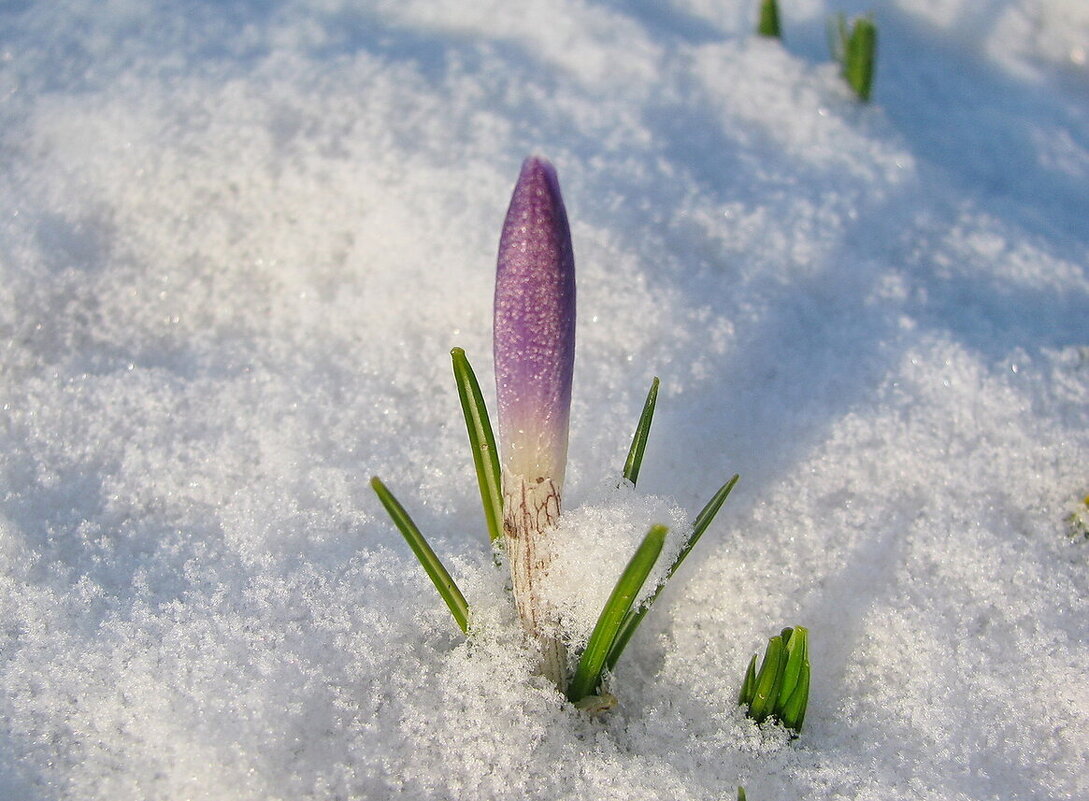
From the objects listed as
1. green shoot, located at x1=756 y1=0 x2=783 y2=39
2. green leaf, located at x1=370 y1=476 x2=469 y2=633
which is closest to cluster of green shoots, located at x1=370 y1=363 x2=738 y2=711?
green leaf, located at x1=370 y1=476 x2=469 y2=633

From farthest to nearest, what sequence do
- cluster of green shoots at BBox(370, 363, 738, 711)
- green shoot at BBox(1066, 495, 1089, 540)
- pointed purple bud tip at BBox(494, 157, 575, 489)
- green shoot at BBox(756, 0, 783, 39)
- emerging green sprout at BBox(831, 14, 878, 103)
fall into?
green shoot at BBox(756, 0, 783, 39), emerging green sprout at BBox(831, 14, 878, 103), green shoot at BBox(1066, 495, 1089, 540), cluster of green shoots at BBox(370, 363, 738, 711), pointed purple bud tip at BBox(494, 157, 575, 489)

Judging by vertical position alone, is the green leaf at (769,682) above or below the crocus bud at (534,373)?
below

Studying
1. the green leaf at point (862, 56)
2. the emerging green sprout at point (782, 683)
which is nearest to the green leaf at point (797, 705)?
the emerging green sprout at point (782, 683)

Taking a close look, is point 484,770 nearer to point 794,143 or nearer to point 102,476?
point 102,476

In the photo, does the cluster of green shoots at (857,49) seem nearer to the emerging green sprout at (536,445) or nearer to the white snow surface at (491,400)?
the white snow surface at (491,400)

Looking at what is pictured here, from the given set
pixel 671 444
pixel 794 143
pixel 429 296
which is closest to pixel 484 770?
pixel 671 444

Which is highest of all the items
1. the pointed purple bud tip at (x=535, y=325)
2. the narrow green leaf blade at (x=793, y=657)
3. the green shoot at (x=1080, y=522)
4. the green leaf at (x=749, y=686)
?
the pointed purple bud tip at (x=535, y=325)

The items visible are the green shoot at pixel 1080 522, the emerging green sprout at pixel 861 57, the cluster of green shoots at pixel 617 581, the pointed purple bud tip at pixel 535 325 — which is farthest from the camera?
the emerging green sprout at pixel 861 57

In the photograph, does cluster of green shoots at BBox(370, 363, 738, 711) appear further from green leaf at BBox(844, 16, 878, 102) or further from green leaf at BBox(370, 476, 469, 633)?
green leaf at BBox(844, 16, 878, 102)
